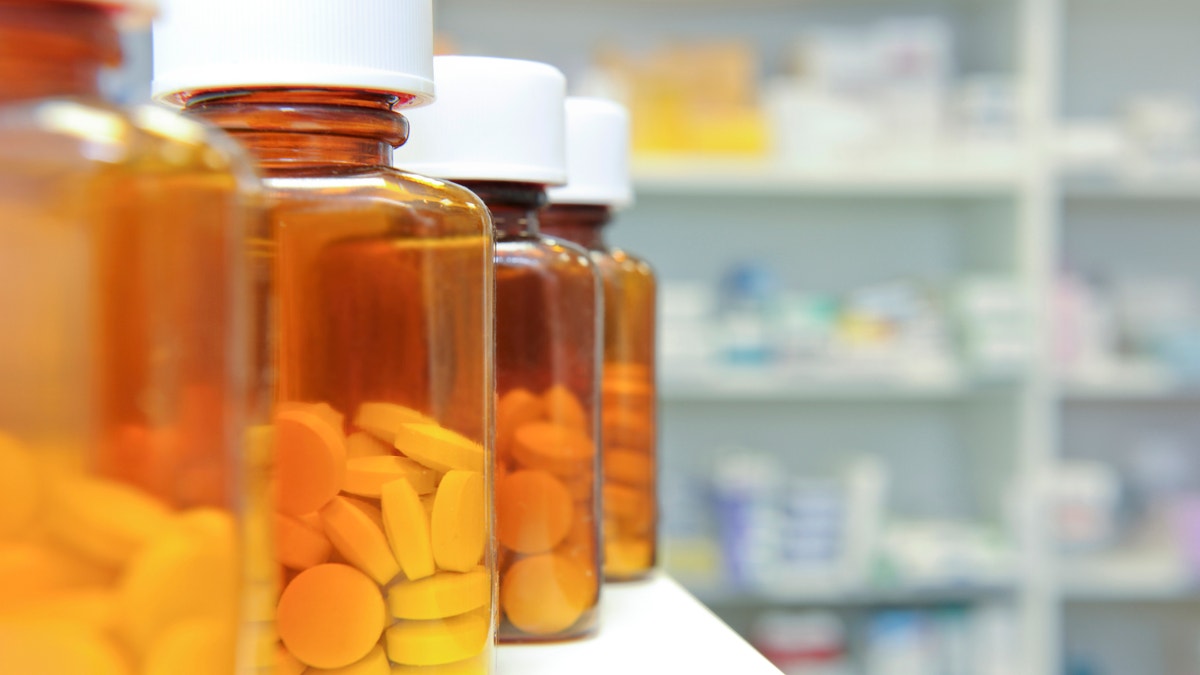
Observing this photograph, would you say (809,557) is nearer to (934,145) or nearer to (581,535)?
(934,145)

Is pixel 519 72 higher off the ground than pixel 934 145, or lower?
lower

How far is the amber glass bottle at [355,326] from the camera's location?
327 mm

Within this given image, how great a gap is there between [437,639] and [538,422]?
0.12 m

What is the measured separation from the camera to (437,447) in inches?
13.7

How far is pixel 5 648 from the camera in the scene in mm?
234

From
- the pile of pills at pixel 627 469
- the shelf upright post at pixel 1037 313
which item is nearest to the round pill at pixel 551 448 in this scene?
the pile of pills at pixel 627 469

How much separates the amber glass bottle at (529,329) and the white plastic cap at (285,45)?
0.09m

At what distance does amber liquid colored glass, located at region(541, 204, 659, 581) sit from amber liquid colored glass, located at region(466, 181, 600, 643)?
10 cm

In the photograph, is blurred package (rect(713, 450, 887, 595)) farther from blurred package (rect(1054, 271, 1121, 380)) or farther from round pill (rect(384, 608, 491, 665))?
round pill (rect(384, 608, 491, 665))

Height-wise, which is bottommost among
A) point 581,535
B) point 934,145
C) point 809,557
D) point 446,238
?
point 809,557

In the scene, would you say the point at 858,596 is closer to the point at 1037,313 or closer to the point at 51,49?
the point at 1037,313

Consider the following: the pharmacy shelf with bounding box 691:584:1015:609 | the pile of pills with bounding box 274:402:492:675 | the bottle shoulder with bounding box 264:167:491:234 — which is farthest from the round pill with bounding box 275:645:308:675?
the pharmacy shelf with bounding box 691:584:1015:609

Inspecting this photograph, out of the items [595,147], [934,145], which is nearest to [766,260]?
[934,145]

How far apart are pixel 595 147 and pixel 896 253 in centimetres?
196
